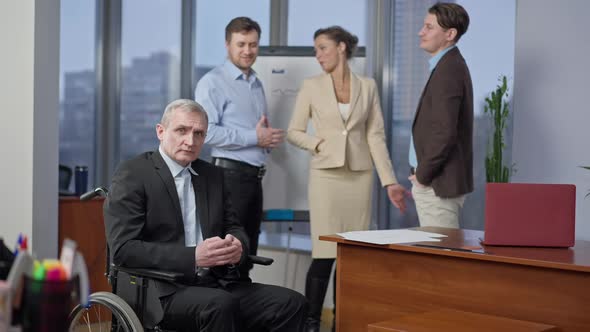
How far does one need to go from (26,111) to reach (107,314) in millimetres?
1835

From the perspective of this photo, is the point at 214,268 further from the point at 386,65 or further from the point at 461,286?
the point at 386,65

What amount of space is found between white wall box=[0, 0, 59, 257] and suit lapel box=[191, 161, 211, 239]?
1.44 meters

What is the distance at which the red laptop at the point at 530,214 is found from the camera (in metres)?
2.98

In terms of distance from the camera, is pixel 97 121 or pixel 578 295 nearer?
pixel 578 295

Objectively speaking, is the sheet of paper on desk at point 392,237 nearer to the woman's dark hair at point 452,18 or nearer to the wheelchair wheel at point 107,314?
the wheelchair wheel at point 107,314

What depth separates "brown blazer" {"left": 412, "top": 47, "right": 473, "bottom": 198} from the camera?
154 inches

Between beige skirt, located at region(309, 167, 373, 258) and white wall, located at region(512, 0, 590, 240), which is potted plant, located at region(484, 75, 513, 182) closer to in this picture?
white wall, located at region(512, 0, 590, 240)

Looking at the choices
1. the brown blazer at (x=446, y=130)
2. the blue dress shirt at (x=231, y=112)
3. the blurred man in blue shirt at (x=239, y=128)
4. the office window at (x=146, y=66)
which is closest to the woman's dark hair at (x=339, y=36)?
the blurred man in blue shirt at (x=239, y=128)

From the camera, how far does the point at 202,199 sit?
3.23 metres

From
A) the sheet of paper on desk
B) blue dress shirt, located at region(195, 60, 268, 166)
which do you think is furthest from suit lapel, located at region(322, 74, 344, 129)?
the sheet of paper on desk

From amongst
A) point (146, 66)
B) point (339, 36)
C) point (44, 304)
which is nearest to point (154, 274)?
point (44, 304)

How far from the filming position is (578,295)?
2.68m

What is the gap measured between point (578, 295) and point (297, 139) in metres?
2.26

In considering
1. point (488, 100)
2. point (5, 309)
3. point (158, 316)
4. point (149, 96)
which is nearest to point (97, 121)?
point (149, 96)
